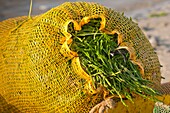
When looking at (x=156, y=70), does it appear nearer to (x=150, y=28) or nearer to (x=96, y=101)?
(x=96, y=101)

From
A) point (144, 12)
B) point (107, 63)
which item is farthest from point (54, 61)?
point (144, 12)

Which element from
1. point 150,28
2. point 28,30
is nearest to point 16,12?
point 150,28

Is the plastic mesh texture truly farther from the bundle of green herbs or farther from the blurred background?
the blurred background

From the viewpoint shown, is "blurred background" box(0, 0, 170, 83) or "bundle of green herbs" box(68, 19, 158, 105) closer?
"bundle of green herbs" box(68, 19, 158, 105)

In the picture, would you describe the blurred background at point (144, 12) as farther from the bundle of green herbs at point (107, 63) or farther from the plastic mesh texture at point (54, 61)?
the bundle of green herbs at point (107, 63)

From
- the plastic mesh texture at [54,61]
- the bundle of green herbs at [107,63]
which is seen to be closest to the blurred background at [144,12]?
the plastic mesh texture at [54,61]

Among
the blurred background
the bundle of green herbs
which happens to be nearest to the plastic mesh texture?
the bundle of green herbs
